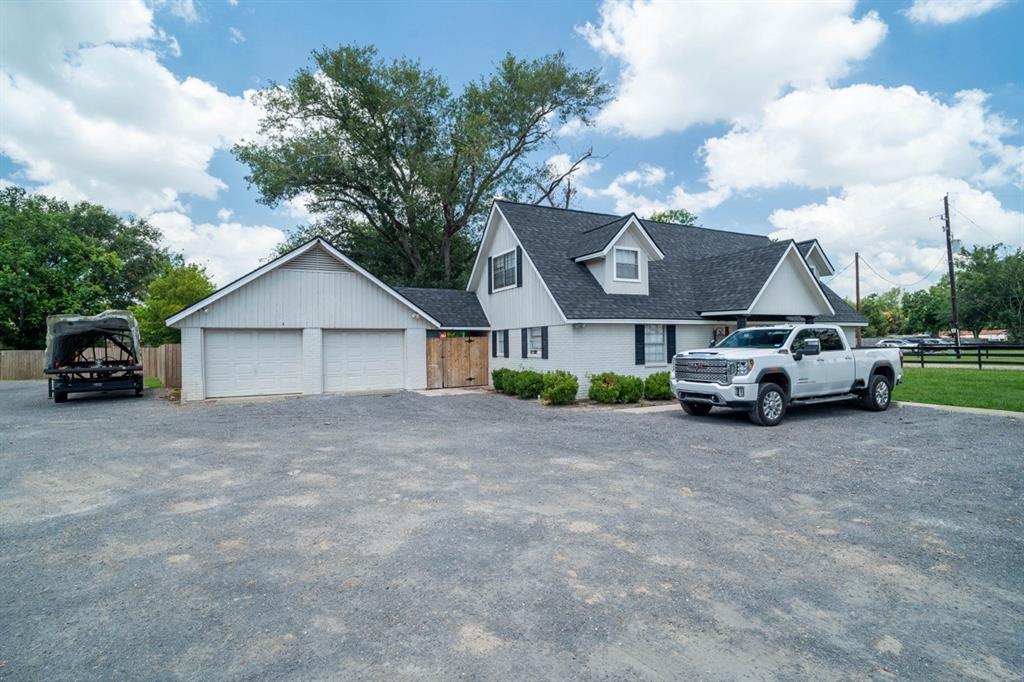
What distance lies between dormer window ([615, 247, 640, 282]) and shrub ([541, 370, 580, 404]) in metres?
4.62

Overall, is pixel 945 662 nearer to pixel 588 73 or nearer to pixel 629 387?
pixel 629 387

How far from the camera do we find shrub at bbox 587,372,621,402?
16.0 metres

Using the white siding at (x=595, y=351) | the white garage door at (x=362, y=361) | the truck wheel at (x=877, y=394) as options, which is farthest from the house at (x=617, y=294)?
the truck wheel at (x=877, y=394)

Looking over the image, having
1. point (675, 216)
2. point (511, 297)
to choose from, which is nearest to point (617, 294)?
point (511, 297)

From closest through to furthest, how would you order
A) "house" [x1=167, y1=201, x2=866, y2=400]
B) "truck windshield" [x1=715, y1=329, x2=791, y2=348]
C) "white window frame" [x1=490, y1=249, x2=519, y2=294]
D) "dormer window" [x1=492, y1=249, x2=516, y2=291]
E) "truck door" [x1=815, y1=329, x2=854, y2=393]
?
"truck windshield" [x1=715, y1=329, x2=791, y2=348] < "truck door" [x1=815, y1=329, x2=854, y2=393] < "house" [x1=167, y1=201, x2=866, y2=400] < "white window frame" [x1=490, y1=249, x2=519, y2=294] < "dormer window" [x1=492, y1=249, x2=516, y2=291]

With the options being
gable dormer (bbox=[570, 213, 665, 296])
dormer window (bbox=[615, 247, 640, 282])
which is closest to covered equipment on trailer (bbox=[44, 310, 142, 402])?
gable dormer (bbox=[570, 213, 665, 296])

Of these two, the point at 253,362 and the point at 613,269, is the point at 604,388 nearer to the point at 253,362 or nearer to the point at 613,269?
the point at 613,269

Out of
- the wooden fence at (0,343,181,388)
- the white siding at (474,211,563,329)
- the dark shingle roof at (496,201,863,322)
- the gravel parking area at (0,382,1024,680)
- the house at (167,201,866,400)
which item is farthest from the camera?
the wooden fence at (0,343,181,388)

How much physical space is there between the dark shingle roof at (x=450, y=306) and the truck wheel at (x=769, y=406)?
12.8 meters

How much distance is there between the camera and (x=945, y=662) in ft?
10.3

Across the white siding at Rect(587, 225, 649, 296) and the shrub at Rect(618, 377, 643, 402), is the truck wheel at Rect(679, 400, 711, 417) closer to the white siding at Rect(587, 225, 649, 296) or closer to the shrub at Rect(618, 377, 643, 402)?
the shrub at Rect(618, 377, 643, 402)

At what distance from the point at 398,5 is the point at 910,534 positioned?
19271 mm

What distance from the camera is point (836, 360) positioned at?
12680 millimetres

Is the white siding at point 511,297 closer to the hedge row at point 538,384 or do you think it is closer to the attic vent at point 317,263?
the hedge row at point 538,384
